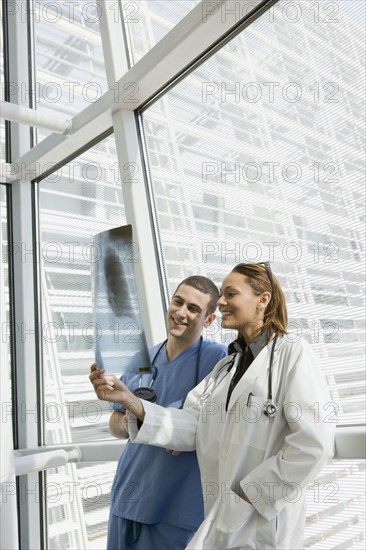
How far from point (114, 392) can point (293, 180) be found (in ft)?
3.32

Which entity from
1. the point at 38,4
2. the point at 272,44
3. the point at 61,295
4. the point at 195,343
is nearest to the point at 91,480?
the point at 61,295

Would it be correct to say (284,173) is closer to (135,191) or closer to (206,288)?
(206,288)

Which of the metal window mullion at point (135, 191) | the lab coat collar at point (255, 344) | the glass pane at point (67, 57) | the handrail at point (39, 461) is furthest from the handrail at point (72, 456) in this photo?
the glass pane at point (67, 57)

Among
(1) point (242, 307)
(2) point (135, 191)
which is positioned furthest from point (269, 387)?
(2) point (135, 191)

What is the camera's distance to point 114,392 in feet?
5.65

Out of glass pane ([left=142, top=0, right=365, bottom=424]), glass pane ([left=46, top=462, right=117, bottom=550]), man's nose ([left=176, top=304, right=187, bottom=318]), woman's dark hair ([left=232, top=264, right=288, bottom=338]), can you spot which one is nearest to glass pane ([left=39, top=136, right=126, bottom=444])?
glass pane ([left=46, top=462, right=117, bottom=550])

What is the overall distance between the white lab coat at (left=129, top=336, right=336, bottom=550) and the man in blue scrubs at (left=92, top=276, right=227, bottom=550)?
0.21 m

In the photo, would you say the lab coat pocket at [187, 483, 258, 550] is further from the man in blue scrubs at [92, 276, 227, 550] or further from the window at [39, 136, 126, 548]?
the window at [39, 136, 126, 548]

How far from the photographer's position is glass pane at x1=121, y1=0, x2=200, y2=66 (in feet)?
8.54

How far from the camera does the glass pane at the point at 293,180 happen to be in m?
1.91

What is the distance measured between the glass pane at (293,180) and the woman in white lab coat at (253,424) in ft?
0.45

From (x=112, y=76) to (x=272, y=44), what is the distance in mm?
865

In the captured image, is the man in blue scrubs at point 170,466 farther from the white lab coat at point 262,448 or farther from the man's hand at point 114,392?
the white lab coat at point 262,448

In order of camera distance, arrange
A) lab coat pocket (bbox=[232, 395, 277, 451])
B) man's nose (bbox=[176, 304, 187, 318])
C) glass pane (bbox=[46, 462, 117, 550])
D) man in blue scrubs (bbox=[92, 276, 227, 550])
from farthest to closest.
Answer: glass pane (bbox=[46, 462, 117, 550]), man's nose (bbox=[176, 304, 187, 318]), man in blue scrubs (bbox=[92, 276, 227, 550]), lab coat pocket (bbox=[232, 395, 277, 451])
